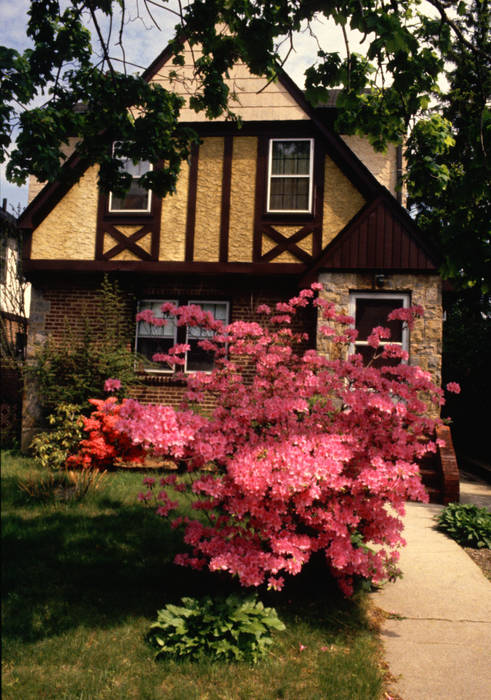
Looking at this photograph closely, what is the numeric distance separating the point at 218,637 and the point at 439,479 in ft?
21.2

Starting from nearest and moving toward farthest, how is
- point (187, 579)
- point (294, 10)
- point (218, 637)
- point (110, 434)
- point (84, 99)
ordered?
point (218, 637)
point (84, 99)
point (187, 579)
point (294, 10)
point (110, 434)

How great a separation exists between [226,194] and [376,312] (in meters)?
3.86

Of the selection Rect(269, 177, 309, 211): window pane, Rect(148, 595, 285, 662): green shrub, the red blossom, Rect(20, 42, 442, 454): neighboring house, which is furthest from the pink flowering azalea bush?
Rect(269, 177, 309, 211): window pane

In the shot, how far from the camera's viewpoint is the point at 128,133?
4734 millimetres

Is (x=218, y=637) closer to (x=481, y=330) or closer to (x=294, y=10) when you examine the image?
(x=294, y=10)

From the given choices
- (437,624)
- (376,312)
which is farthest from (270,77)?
(376,312)

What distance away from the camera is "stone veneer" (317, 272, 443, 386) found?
10172 millimetres

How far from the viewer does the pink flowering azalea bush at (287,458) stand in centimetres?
363

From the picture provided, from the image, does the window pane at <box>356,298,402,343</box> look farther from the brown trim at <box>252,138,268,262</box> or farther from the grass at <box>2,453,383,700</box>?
the grass at <box>2,453,383,700</box>

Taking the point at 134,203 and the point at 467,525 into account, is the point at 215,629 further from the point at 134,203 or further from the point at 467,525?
the point at 134,203

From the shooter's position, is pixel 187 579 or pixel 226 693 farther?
pixel 187 579

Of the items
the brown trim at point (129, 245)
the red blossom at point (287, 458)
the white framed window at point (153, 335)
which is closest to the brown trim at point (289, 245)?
the white framed window at point (153, 335)

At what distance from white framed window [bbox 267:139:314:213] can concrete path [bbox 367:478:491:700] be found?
270 inches

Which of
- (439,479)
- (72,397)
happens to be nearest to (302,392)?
(439,479)
